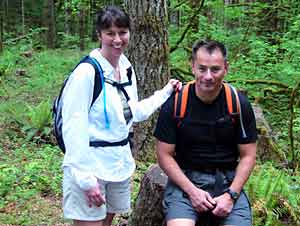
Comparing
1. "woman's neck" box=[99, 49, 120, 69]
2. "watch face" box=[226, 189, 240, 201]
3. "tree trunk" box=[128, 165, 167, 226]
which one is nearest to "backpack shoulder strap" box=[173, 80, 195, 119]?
"woman's neck" box=[99, 49, 120, 69]

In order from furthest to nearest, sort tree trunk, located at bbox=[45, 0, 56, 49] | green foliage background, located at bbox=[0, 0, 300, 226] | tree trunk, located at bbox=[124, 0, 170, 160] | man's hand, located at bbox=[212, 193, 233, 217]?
tree trunk, located at bbox=[45, 0, 56, 49] → tree trunk, located at bbox=[124, 0, 170, 160] → green foliage background, located at bbox=[0, 0, 300, 226] → man's hand, located at bbox=[212, 193, 233, 217]

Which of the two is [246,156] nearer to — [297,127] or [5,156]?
[5,156]

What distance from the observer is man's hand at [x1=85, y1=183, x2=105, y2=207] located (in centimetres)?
318

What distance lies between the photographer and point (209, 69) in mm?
3410

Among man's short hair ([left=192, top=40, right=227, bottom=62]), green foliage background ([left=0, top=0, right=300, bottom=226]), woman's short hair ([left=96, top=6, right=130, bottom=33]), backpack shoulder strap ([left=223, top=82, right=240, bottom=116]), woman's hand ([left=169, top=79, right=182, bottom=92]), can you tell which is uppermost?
woman's short hair ([left=96, top=6, right=130, bottom=33])

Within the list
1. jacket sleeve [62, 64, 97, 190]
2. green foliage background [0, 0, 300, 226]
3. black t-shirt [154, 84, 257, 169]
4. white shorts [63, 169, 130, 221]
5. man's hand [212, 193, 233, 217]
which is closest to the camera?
jacket sleeve [62, 64, 97, 190]

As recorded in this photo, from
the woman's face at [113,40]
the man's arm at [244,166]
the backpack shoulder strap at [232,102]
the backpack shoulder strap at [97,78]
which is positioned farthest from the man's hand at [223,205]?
the woman's face at [113,40]

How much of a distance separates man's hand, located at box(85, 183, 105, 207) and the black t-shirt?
0.64 meters

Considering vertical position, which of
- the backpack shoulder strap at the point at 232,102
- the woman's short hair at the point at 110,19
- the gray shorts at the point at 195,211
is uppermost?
the woman's short hair at the point at 110,19

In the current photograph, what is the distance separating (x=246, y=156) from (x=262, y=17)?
382 inches

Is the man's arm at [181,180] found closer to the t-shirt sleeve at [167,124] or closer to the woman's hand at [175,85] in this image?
the t-shirt sleeve at [167,124]

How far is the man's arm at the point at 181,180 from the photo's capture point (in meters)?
3.43

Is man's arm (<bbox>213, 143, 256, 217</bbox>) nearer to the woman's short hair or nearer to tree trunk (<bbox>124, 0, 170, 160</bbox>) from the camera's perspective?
the woman's short hair

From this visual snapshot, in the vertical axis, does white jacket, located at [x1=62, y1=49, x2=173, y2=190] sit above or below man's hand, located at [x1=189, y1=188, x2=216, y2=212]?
above
